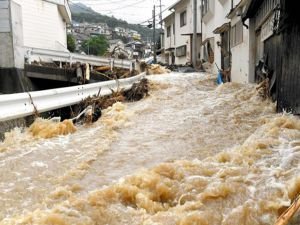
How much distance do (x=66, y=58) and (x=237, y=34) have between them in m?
7.65

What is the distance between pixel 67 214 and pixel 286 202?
199 centimetres

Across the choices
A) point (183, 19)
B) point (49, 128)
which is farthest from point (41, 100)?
point (183, 19)

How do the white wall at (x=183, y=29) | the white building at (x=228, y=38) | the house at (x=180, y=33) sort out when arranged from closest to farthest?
the white building at (x=228, y=38) < the house at (x=180, y=33) < the white wall at (x=183, y=29)

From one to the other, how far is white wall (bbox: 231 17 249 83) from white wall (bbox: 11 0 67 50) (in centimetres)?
1149

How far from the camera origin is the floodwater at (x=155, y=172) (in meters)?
3.28

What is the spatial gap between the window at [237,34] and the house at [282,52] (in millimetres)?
3546

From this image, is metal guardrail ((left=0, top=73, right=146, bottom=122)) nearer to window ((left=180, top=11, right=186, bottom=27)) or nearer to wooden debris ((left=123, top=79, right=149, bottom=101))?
wooden debris ((left=123, top=79, right=149, bottom=101))

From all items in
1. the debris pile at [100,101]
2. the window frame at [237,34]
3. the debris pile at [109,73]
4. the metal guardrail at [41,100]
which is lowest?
the debris pile at [100,101]

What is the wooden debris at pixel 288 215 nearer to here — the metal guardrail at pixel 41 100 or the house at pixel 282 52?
the house at pixel 282 52

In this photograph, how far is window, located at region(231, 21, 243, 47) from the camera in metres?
14.3

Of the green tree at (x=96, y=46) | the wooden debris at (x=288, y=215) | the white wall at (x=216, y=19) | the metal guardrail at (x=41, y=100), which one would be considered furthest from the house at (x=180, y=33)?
the wooden debris at (x=288, y=215)

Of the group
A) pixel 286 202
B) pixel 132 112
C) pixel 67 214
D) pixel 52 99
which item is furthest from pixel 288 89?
pixel 67 214

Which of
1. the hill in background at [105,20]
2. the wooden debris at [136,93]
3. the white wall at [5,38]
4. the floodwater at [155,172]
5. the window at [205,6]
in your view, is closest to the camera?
the floodwater at [155,172]

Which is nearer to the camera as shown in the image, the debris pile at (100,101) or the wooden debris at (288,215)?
the wooden debris at (288,215)
